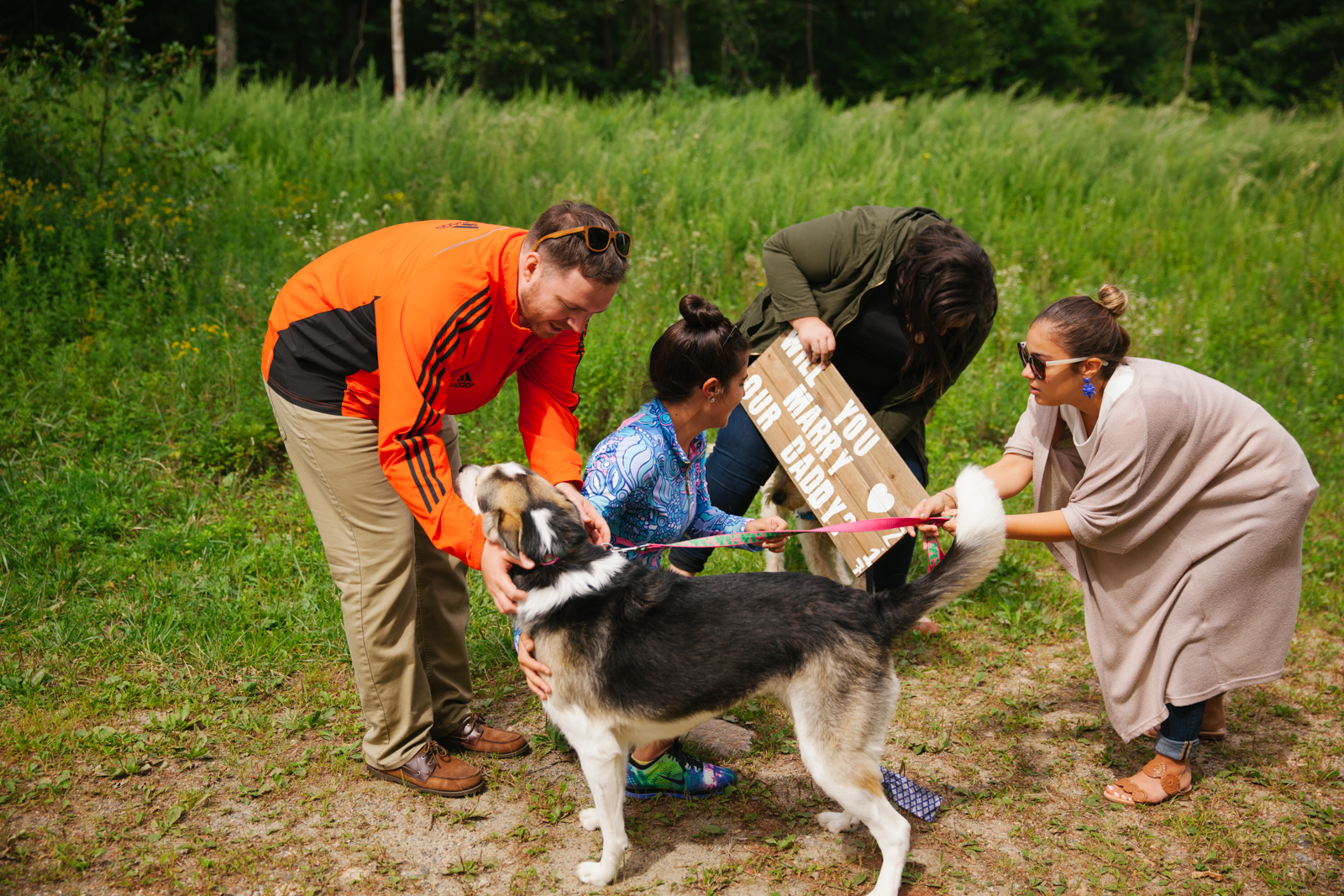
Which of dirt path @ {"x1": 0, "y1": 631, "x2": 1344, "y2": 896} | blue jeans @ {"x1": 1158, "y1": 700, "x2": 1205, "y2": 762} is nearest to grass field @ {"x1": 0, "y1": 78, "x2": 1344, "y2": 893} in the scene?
dirt path @ {"x1": 0, "y1": 631, "x2": 1344, "y2": 896}

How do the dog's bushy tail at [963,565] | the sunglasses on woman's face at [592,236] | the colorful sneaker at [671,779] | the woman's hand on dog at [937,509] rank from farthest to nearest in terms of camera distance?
the colorful sneaker at [671,779] < the woman's hand on dog at [937,509] < the dog's bushy tail at [963,565] < the sunglasses on woman's face at [592,236]

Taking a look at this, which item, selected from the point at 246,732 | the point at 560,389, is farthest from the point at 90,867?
the point at 560,389

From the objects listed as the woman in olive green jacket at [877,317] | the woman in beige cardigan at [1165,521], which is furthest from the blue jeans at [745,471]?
the woman in beige cardigan at [1165,521]

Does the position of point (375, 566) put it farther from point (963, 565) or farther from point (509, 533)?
point (963, 565)

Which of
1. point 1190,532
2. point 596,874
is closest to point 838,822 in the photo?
point 596,874

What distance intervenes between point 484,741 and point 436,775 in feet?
1.08

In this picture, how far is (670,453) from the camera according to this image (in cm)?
313

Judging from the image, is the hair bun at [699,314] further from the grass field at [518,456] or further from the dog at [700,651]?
the grass field at [518,456]

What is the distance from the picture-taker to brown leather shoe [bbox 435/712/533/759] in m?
3.58

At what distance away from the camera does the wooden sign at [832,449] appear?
396cm

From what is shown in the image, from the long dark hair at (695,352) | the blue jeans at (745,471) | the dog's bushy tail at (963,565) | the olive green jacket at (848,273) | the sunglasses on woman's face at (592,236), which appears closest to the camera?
the sunglasses on woman's face at (592,236)

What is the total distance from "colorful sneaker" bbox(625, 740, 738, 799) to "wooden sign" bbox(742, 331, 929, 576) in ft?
3.97

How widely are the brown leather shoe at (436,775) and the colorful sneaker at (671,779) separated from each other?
2.06ft

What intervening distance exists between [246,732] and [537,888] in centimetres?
160
